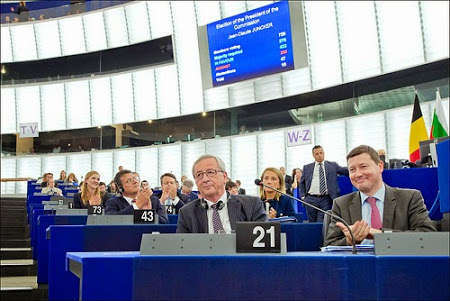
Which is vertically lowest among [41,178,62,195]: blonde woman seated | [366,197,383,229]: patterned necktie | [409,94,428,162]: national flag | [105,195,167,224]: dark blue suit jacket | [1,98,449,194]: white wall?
[366,197,383,229]: patterned necktie

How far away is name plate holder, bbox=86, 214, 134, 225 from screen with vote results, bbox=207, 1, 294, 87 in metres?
7.95

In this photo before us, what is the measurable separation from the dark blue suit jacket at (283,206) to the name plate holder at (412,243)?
11.6 feet

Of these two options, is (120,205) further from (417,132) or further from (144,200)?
(417,132)

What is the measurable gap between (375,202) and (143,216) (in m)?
1.60

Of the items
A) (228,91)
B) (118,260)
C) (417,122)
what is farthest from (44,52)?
(118,260)

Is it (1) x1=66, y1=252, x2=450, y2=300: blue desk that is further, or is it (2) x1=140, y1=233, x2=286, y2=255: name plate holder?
(2) x1=140, y1=233, x2=286, y2=255: name plate holder

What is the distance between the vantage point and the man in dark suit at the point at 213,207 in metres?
3.37

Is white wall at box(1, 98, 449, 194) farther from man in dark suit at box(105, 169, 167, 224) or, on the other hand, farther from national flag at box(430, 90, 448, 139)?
man in dark suit at box(105, 169, 167, 224)

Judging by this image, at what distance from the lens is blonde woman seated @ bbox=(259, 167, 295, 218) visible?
529cm

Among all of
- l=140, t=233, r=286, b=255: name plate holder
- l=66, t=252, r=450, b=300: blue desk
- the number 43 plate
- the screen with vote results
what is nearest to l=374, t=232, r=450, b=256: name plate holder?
l=66, t=252, r=450, b=300: blue desk

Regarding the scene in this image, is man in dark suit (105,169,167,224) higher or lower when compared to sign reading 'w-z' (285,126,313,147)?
lower

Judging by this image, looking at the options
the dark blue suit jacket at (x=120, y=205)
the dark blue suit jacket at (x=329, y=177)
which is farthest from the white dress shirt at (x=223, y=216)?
the dark blue suit jacket at (x=329, y=177)

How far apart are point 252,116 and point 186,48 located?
3.08m

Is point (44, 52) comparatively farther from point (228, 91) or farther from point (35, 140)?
point (228, 91)
